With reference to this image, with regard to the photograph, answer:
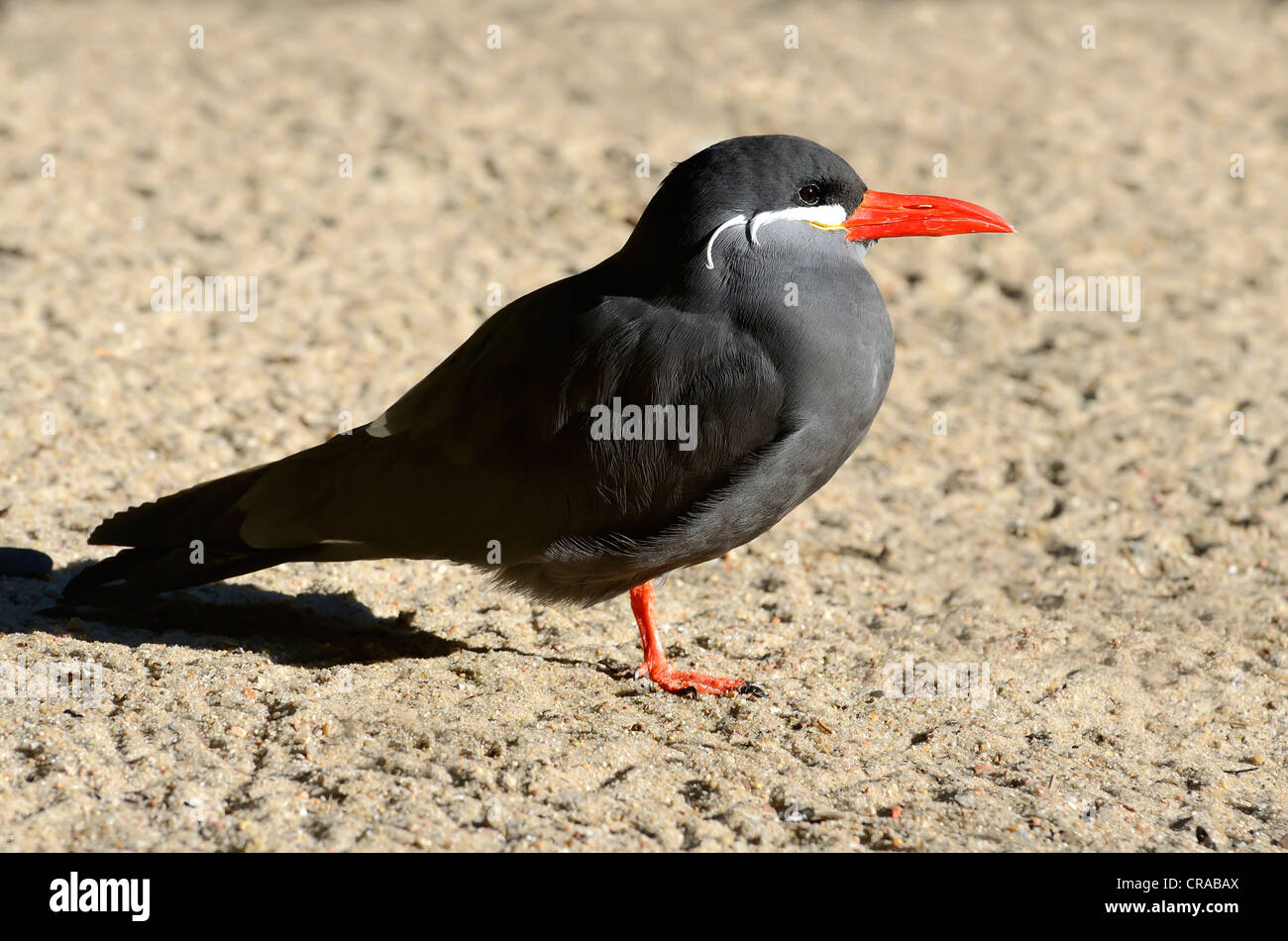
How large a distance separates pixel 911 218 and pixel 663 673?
173 cm

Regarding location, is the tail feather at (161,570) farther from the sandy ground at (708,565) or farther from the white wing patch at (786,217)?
the white wing patch at (786,217)

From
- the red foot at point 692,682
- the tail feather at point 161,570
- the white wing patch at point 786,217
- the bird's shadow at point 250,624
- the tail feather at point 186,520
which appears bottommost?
the red foot at point 692,682

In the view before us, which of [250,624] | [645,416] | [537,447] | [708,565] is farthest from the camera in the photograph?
[708,565]

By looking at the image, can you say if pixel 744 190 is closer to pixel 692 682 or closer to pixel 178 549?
pixel 692 682

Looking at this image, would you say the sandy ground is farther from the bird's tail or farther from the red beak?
the red beak

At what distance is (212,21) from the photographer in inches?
434

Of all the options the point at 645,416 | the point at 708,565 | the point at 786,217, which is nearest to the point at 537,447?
the point at 645,416

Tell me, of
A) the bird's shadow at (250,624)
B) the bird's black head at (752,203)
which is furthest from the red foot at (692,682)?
the bird's black head at (752,203)

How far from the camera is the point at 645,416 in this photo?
4.02 meters

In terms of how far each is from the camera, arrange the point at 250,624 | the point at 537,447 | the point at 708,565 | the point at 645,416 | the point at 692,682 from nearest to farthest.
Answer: the point at 645,416
the point at 537,447
the point at 692,682
the point at 250,624
the point at 708,565

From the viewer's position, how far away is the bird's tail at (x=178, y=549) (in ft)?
14.7

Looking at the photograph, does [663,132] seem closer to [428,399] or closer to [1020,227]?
[1020,227]

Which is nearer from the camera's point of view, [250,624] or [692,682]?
[692,682]
